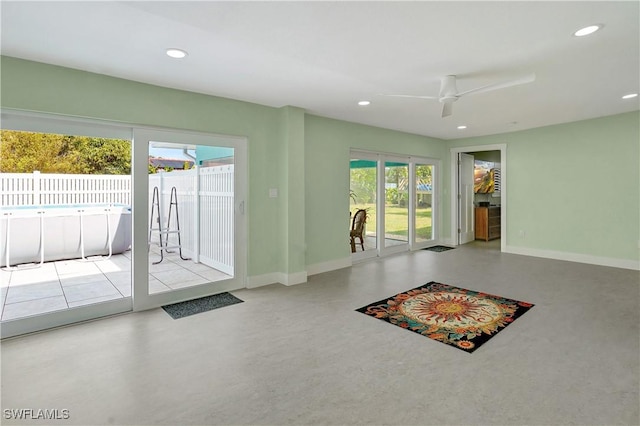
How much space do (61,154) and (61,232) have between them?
206 cm

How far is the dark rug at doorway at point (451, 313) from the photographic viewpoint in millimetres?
2932

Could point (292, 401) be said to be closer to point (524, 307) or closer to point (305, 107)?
point (524, 307)

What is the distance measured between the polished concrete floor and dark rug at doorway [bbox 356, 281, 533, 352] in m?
0.12

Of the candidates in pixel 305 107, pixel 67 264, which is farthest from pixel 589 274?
pixel 67 264

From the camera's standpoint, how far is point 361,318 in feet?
10.9

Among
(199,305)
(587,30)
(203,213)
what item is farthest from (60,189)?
(587,30)

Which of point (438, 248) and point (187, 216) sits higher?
point (187, 216)

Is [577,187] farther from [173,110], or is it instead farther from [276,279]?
[173,110]

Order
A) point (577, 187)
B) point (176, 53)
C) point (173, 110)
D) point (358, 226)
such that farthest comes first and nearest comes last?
point (358, 226) < point (577, 187) < point (173, 110) < point (176, 53)

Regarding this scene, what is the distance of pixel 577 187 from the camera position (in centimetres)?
579

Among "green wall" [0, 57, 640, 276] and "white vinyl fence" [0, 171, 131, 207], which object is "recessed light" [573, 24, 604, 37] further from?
"white vinyl fence" [0, 171, 131, 207]

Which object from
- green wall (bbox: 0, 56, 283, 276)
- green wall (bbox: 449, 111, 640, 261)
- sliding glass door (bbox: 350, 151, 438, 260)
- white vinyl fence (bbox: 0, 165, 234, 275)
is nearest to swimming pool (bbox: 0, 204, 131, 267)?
white vinyl fence (bbox: 0, 165, 234, 275)

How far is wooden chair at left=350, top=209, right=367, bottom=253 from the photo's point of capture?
5.98m

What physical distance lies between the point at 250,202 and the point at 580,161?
5.68 m
